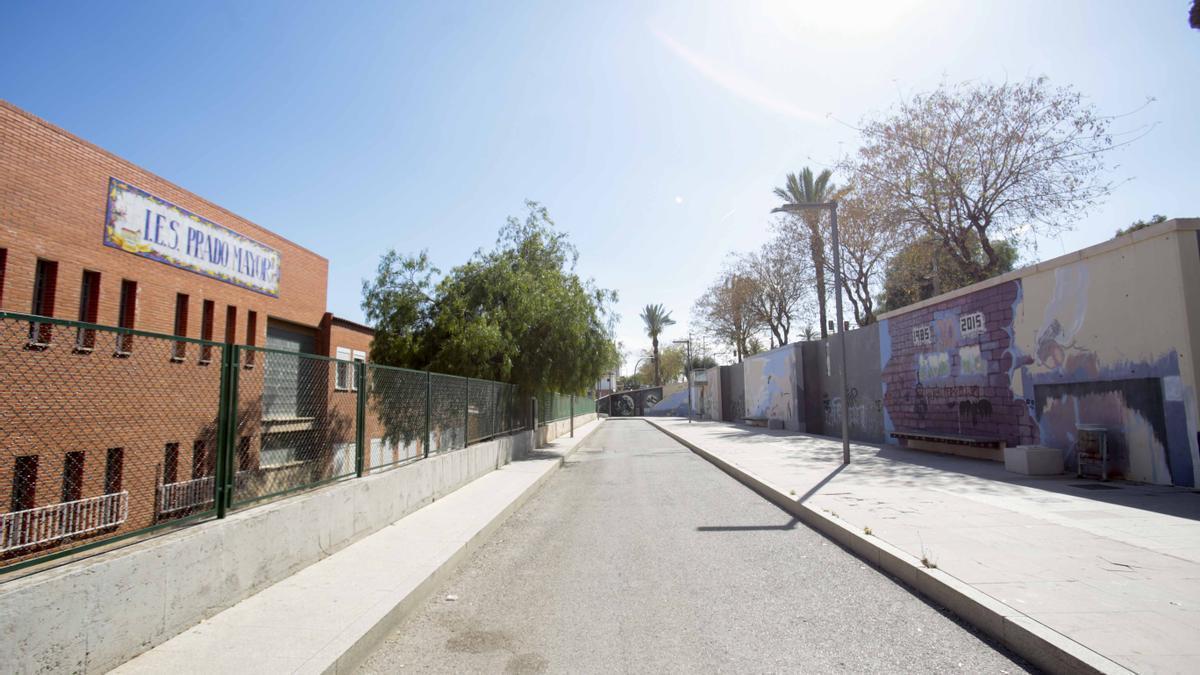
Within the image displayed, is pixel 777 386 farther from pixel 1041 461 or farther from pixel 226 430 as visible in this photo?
pixel 226 430

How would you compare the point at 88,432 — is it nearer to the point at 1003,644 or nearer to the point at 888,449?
the point at 1003,644

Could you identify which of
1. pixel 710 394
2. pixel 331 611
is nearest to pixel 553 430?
pixel 331 611

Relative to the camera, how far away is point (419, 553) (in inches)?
267

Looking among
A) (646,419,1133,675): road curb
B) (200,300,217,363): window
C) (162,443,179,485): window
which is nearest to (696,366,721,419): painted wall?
(200,300,217,363): window

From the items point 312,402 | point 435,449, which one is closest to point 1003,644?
point 312,402

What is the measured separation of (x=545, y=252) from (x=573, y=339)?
13.7ft

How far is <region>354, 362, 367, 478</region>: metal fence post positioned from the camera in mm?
7762

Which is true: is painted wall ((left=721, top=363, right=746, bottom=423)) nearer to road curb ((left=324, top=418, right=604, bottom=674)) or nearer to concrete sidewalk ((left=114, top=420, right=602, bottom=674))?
road curb ((left=324, top=418, right=604, bottom=674))

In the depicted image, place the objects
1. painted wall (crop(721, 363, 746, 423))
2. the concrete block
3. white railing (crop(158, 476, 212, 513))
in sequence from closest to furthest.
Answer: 1. white railing (crop(158, 476, 212, 513))
2. the concrete block
3. painted wall (crop(721, 363, 746, 423))

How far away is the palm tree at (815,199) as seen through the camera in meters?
34.4

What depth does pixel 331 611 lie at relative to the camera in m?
4.83

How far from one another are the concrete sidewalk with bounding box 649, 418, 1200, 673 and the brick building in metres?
6.06

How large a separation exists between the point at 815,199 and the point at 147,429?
3767cm

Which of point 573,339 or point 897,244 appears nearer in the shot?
point 573,339
